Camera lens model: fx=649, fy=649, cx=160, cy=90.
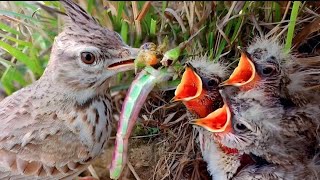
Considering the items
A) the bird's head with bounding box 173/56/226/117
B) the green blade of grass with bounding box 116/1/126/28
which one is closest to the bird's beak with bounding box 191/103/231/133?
the bird's head with bounding box 173/56/226/117

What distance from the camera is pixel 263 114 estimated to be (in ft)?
9.49

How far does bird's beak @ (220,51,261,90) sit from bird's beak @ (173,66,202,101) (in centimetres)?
16

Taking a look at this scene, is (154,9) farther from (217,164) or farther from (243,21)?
(217,164)

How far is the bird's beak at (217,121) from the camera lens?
2.92m

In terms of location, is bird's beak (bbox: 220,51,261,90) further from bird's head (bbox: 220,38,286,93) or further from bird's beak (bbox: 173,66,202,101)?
bird's beak (bbox: 173,66,202,101)

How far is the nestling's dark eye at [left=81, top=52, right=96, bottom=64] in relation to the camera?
2844 mm

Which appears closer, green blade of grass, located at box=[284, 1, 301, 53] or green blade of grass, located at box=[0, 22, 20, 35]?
green blade of grass, located at box=[284, 1, 301, 53]

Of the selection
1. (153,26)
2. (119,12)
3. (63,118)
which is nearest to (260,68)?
(153,26)

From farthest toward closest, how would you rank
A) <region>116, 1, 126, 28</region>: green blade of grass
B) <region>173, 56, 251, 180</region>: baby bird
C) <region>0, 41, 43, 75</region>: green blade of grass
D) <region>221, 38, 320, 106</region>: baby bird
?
<region>0, 41, 43, 75</region>: green blade of grass, <region>116, 1, 126, 28</region>: green blade of grass, <region>173, 56, 251, 180</region>: baby bird, <region>221, 38, 320, 106</region>: baby bird

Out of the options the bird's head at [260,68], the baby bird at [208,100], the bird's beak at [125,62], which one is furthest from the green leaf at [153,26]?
the bird's head at [260,68]

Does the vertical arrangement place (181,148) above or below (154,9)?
below

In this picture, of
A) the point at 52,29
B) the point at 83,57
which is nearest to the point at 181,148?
the point at 83,57

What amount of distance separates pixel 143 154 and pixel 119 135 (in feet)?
1.12

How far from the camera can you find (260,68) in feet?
9.78
